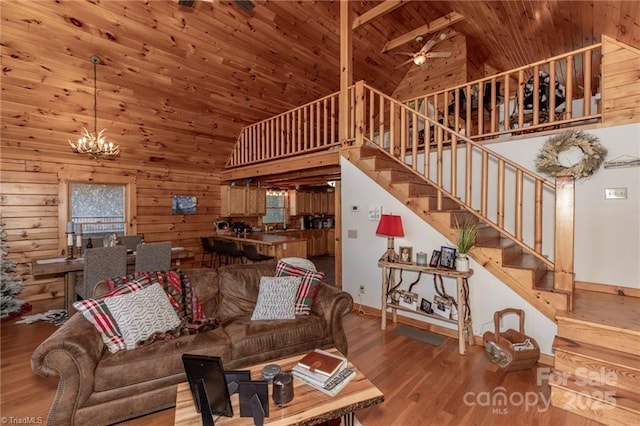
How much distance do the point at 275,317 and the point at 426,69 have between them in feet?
20.6

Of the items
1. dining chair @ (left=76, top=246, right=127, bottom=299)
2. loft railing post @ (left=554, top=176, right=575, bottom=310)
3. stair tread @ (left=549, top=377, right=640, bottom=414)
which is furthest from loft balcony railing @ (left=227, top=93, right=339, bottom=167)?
stair tread @ (left=549, top=377, right=640, bottom=414)

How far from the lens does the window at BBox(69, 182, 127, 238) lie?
5.16 m

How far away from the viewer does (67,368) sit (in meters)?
1.73

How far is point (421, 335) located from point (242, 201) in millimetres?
5239

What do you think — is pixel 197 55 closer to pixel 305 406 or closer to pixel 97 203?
pixel 97 203

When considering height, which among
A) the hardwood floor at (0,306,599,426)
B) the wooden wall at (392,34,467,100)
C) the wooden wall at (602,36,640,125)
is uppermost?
the wooden wall at (392,34,467,100)

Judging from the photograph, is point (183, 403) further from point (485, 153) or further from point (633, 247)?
point (633, 247)

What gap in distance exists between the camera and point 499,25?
4.78 meters

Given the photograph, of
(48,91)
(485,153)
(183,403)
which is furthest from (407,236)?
(48,91)

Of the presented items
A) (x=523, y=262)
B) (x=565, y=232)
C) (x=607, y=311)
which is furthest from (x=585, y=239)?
(x=565, y=232)

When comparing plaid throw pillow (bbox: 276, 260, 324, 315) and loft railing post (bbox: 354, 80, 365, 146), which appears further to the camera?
loft railing post (bbox: 354, 80, 365, 146)

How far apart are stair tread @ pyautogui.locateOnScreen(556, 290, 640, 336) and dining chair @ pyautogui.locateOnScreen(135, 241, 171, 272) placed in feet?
13.6

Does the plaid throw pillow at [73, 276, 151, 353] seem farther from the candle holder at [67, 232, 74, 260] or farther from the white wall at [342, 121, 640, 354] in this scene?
the white wall at [342, 121, 640, 354]

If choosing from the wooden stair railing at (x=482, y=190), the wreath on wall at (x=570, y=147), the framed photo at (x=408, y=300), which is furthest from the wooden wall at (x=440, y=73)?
the framed photo at (x=408, y=300)
